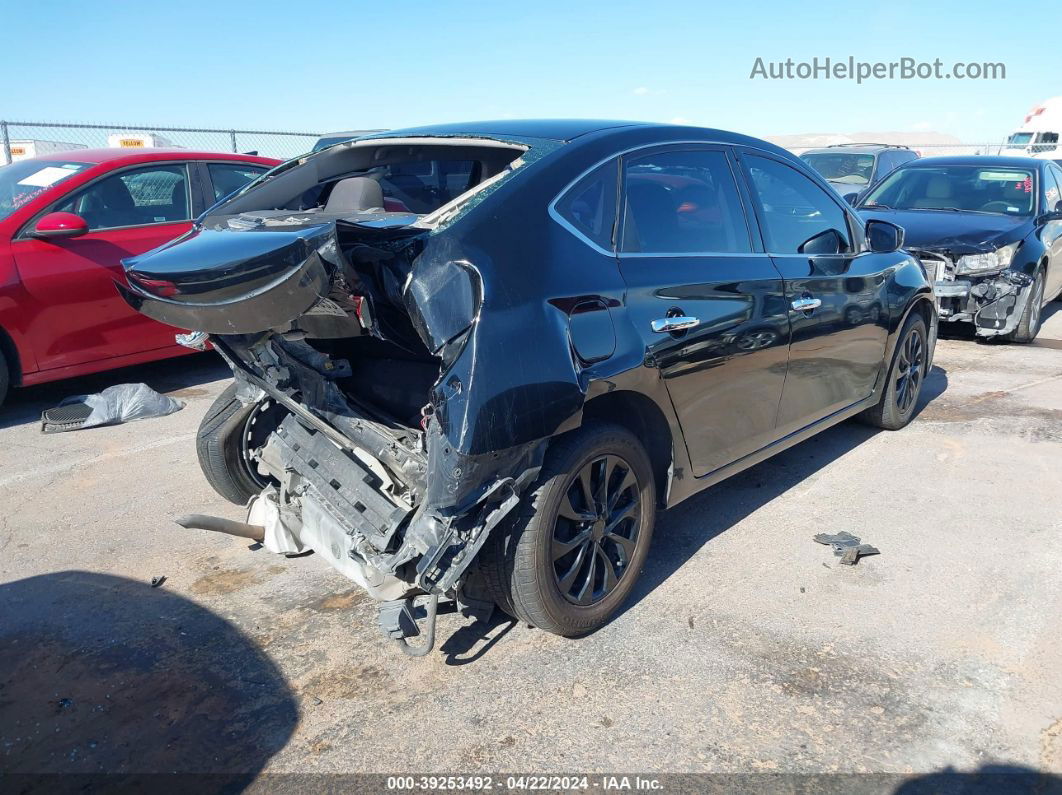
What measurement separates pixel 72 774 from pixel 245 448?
167 centimetres

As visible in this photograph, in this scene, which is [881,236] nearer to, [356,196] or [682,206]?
[682,206]

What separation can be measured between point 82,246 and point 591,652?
16.0 feet

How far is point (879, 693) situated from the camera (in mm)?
2887

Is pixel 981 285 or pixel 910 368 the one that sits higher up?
pixel 981 285

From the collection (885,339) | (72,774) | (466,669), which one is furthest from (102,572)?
(885,339)

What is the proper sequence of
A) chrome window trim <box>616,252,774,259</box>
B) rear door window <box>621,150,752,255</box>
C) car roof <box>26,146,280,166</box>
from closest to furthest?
chrome window trim <box>616,252,774,259</box> < rear door window <box>621,150,752,255</box> < car roof <box>26,146,280,166</box>

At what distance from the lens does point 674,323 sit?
322cm

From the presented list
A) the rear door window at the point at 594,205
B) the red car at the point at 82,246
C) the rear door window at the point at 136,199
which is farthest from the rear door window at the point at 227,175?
the rear door window at the point at 594,205

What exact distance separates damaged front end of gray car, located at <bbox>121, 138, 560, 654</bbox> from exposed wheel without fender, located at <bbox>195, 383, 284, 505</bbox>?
11 millimetres

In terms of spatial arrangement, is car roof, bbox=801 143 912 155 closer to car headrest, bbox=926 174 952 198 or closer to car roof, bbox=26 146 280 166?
car headrest, bbox=926 174 952 198

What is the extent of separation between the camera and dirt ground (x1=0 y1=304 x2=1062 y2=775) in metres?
2.62

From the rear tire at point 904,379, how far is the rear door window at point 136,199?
5.43 meters

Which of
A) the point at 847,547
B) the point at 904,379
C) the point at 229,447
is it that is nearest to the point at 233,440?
the point at 229,447

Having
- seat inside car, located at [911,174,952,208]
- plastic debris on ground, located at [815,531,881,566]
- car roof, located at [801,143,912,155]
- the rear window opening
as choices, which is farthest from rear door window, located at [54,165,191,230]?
car roof, located at [801,143,912,155]
